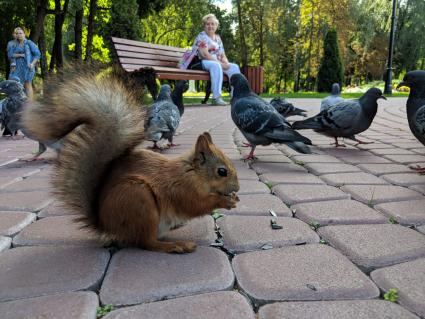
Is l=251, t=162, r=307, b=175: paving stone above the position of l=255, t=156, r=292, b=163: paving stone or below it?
above

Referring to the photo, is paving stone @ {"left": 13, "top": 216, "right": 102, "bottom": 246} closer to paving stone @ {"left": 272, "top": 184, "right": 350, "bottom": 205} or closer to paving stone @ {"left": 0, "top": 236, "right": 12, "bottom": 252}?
paving stone @ {"left": 0, "top": 236, "right": 12, "bottom": 252}

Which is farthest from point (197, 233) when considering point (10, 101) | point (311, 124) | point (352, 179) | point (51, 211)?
point (10, 101)

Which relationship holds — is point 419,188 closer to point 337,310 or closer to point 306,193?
point 306,193

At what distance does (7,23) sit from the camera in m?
24.0

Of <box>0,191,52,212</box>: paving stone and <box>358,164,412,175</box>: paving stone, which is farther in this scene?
<box>358,164,412,175</box>: paving stone

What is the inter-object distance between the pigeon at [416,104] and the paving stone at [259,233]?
248 cm

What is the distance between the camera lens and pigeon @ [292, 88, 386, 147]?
5.52m

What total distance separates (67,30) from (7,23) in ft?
55.1

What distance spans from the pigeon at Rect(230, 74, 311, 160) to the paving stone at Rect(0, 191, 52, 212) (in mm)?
2439

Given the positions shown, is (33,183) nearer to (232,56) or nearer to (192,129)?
(192,129)

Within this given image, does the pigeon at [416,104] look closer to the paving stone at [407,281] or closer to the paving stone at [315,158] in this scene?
the paving stone at [315,158]

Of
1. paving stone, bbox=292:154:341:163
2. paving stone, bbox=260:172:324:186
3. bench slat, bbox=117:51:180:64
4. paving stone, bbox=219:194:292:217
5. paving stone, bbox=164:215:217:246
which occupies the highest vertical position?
bench slat, bbox=117:51:180:64

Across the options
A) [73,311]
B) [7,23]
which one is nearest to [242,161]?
[73,311]

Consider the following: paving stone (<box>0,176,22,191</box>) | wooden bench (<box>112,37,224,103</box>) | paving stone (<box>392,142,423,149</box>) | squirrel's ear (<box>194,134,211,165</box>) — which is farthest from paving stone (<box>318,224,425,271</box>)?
wooden bench (<box>112,37,224,103</box>)
